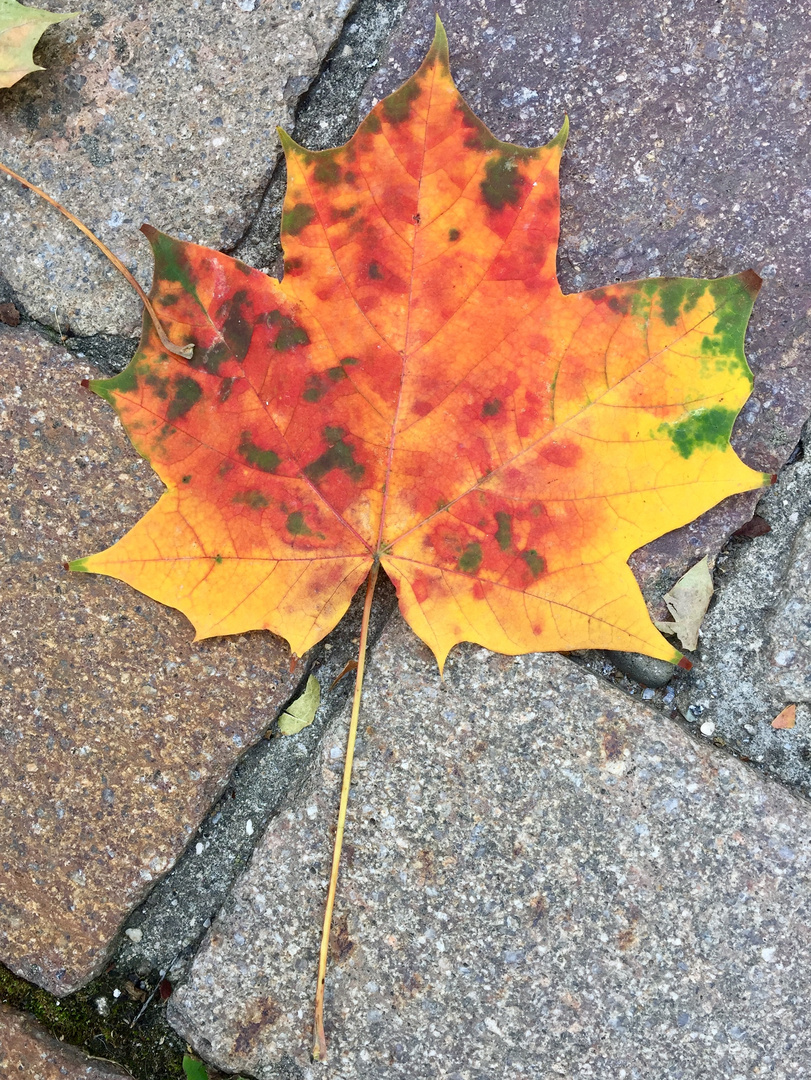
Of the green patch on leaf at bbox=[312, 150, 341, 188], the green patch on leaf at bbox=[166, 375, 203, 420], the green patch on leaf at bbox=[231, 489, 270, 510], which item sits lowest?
the green patch on leaf at bbox=[231, 489, 270, 510]

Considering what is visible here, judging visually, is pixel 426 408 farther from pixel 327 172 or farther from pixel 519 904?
pixel 519 904

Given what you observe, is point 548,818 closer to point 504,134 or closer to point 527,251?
point 527,251

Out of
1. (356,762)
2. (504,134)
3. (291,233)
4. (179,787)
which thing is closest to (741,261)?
(504,134)

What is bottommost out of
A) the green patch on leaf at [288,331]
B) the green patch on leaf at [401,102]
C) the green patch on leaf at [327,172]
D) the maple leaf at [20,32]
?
the green patch on leaf at [288,331]

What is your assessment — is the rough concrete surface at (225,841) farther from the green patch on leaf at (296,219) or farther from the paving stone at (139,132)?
the paving stone at (139,132)

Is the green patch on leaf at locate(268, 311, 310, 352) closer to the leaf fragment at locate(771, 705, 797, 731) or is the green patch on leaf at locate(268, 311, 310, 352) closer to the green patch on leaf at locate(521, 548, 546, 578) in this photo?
the green patch on leaf at locate(521, 548, 546, 578)

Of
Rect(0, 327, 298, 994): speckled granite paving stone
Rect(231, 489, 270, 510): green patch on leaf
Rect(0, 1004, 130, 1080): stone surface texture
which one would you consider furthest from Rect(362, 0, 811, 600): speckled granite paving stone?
Rect(0, 1004, 130, 1080): stone surface texture

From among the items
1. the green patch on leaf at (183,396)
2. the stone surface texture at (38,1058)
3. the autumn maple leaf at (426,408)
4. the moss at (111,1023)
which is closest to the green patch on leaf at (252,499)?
the autumn maple leaf at (426,408)
